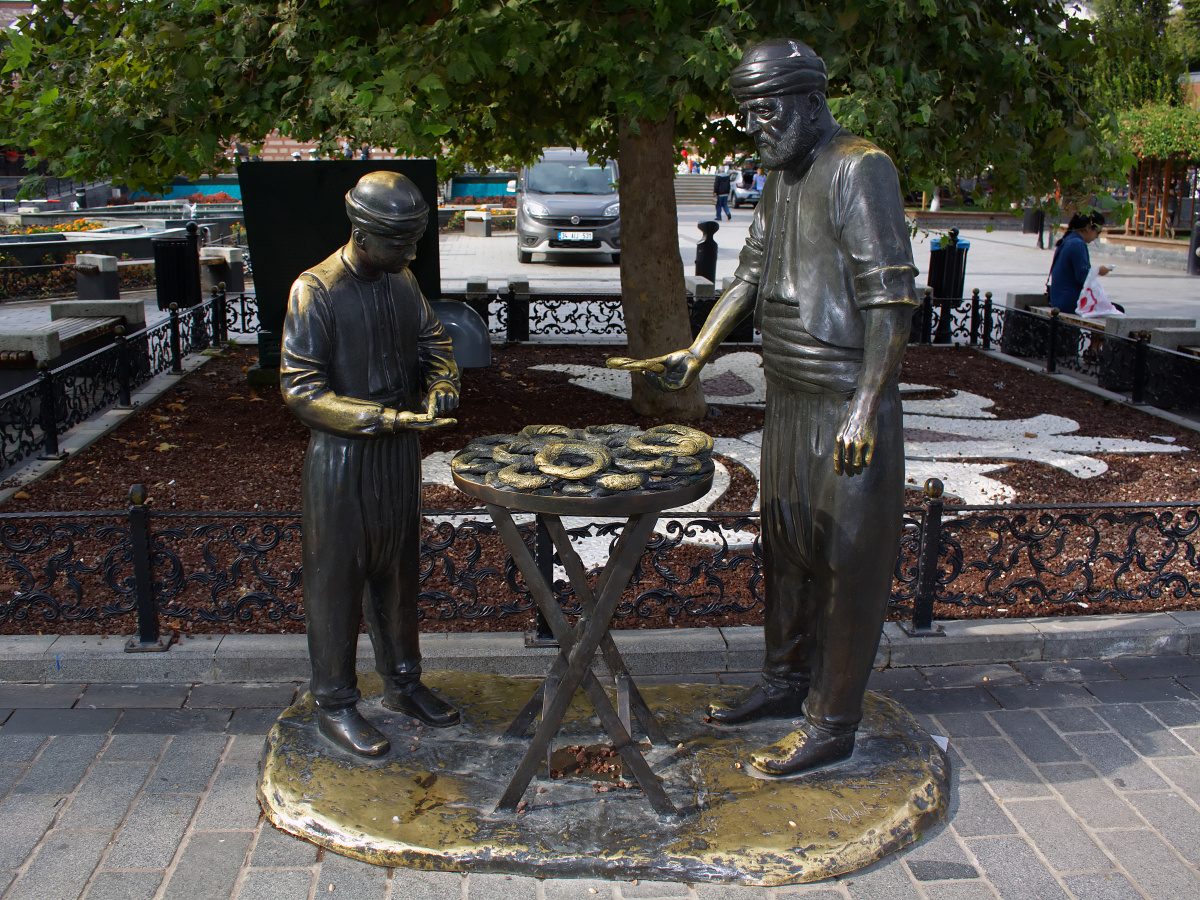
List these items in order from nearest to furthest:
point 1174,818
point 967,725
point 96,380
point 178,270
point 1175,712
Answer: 1. point 1174,818
2. point 967,725
3. point 1175,712
4. point 96,380
5. point 178,270

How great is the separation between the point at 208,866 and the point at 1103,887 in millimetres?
2882

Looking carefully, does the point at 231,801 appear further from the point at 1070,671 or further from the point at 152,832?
the point at 1070,671

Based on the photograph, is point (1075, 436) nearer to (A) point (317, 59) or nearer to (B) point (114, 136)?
(A) point (317, 59)

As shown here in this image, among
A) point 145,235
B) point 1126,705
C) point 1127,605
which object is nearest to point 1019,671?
point 1126,705

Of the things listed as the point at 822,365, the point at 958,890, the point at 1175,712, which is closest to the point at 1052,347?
the point at 1175,712

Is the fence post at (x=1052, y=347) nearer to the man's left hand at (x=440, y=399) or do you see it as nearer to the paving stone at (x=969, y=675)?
the paving stone at (x=969, y=675)

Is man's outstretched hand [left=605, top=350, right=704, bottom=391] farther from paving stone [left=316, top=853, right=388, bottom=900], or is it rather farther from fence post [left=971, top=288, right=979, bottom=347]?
fence post [left=971, top=288, right=979, bottom=347]

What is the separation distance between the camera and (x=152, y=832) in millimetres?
3482

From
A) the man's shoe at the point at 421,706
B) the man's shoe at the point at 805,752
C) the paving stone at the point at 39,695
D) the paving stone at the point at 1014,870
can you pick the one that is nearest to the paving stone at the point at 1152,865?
the paving stone at the point at 1014,870

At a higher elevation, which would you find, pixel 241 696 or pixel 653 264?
pixel 653 264

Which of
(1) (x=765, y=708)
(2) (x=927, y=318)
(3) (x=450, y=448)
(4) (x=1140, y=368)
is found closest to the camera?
(1) (x=765, y=708)

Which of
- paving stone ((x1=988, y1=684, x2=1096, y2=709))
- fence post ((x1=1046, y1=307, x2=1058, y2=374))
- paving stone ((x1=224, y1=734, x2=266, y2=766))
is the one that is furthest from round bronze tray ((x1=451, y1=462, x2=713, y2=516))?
fence post ((x1=1046, y1=307, x2=1058, y2=374))

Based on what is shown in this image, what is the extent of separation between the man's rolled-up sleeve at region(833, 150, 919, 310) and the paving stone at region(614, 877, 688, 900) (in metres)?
1.95

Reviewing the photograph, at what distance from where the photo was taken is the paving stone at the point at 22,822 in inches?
132
